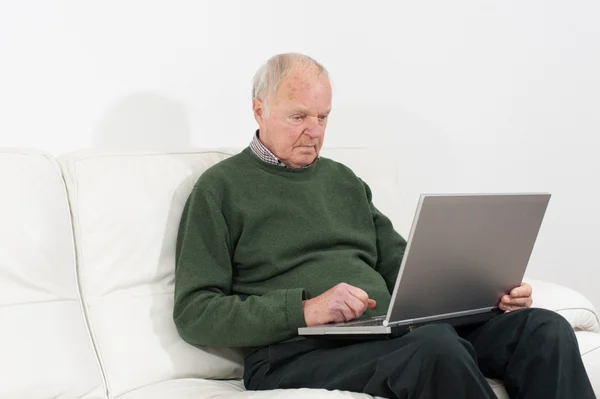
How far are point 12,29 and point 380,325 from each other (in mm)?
1278

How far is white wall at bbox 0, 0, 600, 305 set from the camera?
7.75 ft

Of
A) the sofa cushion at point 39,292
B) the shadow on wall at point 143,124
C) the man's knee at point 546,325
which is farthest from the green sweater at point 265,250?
the shadow on wall at point 143,124

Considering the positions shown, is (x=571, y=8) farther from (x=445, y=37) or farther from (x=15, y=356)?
(x=15, y=356)

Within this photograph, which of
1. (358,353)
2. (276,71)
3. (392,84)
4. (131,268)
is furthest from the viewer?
(392,84)

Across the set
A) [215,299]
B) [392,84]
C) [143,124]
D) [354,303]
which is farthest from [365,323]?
[392,84]

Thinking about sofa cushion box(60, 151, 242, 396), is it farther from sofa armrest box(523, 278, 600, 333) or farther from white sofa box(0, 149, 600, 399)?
sofa armrest box(523, 278, 600, 333)

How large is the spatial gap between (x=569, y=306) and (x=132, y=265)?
1.08 meters

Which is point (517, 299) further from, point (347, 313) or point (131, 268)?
point (131, 268)

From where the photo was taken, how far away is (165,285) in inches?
75.7

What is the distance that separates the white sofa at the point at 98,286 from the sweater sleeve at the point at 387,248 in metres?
0.43

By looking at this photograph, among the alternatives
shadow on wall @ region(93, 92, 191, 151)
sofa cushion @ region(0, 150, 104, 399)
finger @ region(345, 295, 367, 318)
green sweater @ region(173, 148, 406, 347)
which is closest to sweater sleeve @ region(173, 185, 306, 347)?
green sweater @ region(173, 148, 406, 347)

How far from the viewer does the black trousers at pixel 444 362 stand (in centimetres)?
155

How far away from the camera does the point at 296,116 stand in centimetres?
201

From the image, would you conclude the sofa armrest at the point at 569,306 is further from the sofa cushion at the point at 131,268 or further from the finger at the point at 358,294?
the sofa cushion at the point at 131,268
